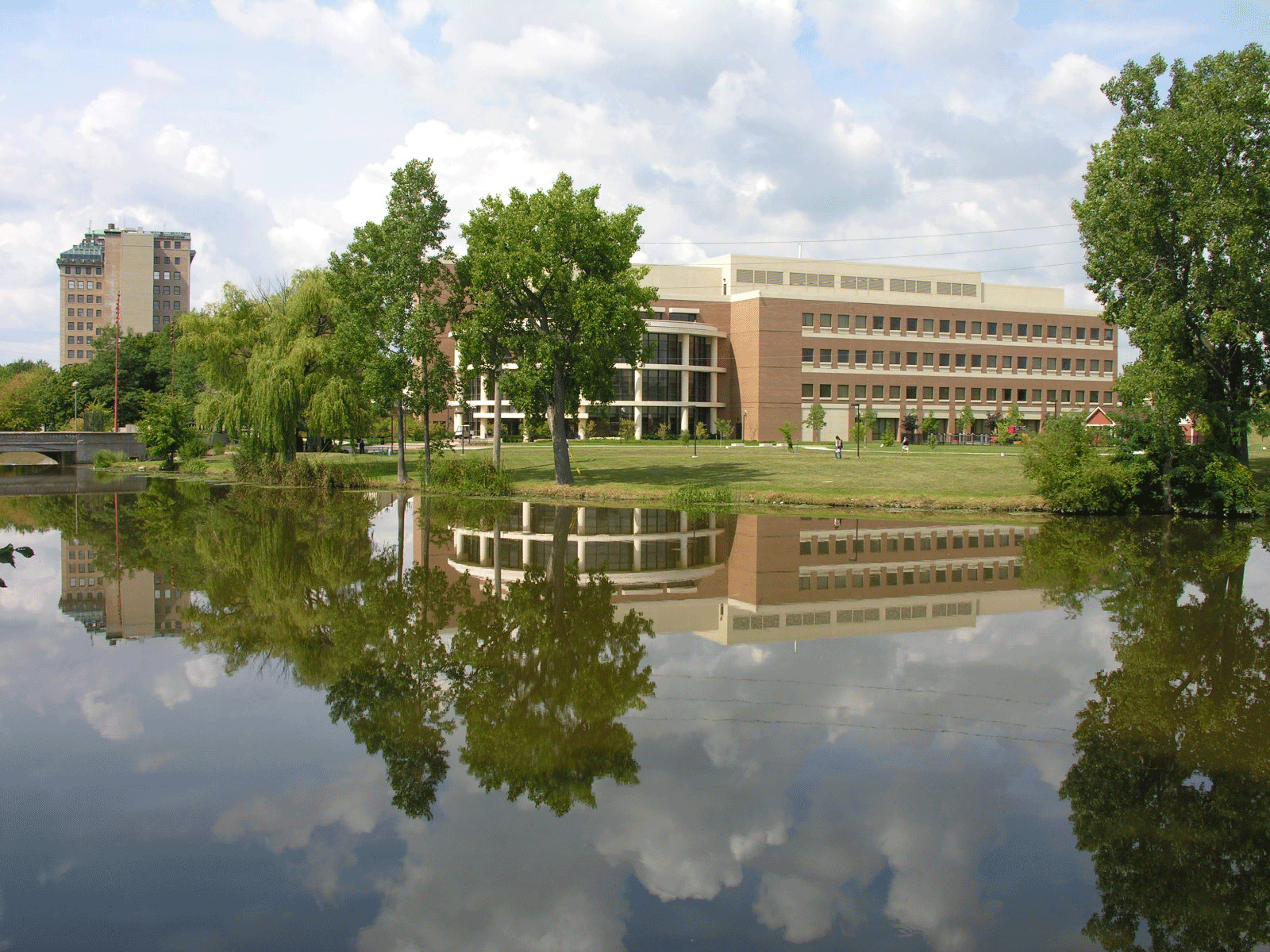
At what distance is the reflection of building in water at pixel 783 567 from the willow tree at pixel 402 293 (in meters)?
10.5

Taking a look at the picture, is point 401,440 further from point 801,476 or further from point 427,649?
point 427,649

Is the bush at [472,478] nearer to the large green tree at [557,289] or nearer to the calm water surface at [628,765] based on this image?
the large green tree at [557,289]

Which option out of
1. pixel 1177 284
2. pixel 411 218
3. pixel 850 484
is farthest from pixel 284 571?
pixel 1177 284

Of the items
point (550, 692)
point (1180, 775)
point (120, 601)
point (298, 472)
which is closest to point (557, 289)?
point (298, 472)

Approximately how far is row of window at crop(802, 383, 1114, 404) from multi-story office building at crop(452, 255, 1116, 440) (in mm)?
105

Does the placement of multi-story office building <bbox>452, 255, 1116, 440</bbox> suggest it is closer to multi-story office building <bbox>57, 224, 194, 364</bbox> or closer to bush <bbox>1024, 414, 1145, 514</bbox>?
bush <bbox>1024, 414, 1145, 514</bbox>

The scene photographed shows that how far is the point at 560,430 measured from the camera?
37344 mm

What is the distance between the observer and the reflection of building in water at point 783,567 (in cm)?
1481

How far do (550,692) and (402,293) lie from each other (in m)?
29.3

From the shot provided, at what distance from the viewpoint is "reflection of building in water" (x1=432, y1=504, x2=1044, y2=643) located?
48.6 ft

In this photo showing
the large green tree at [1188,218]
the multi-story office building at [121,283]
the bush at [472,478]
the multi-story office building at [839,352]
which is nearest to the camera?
the large green tree at [1188,218]

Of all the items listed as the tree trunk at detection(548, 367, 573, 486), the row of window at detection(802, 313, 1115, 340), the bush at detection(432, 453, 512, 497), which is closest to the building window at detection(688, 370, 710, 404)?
the row of window at detection(802, 313, 1115, 340)

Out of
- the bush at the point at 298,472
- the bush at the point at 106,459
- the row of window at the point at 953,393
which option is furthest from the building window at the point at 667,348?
the bush at the point at 106,459

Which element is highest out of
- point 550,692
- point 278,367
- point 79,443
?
point 278,367
